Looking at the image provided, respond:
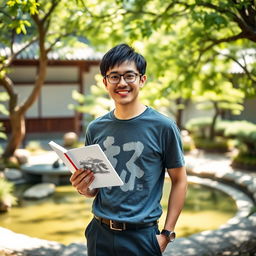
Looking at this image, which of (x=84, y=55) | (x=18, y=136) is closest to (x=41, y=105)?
(x=84, y=55)

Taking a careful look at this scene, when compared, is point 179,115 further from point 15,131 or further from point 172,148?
point 172,148

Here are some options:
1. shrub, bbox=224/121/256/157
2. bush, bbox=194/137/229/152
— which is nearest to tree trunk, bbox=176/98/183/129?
bush, bbox=194/137/229/152

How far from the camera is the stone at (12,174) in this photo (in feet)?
32.8

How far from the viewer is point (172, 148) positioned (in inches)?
91.7

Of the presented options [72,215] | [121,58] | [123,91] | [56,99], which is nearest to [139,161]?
[123,91]

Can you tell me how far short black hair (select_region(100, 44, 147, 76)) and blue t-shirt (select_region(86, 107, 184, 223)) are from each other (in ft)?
0.93

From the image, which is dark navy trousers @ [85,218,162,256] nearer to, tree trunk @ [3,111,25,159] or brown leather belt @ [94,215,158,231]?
brown leather belt @ [94,215,158,231]

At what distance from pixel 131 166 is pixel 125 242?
16.6 inches

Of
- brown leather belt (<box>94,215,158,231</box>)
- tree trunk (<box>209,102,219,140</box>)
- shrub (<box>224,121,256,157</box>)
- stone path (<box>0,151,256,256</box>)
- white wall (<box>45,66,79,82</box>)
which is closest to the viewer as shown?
brown leather belt (<box>94,215,158,231</box>)

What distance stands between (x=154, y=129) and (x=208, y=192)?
714 cm

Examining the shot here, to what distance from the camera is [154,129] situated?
230 cm

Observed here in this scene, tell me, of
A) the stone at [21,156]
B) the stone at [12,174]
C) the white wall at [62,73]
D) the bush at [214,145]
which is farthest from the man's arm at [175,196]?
the white wall at [62,73]

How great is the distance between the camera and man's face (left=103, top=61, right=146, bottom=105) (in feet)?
7.63

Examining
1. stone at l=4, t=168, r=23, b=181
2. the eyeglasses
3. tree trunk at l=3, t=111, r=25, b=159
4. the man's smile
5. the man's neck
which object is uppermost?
the eyeglasses
